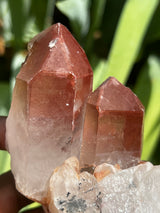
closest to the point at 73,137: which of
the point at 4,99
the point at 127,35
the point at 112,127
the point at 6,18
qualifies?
the point at 112,127

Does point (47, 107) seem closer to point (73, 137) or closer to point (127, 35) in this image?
point (73, 137)

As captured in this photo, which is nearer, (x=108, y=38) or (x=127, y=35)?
(x=127, y=35)

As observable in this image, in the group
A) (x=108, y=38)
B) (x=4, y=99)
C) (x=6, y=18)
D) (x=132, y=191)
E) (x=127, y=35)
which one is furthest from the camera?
(x=108, y=38)

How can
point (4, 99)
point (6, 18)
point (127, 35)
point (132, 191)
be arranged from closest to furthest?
point (132, 191)
point (127, 35)
point (4, 99)
point (6, 18)

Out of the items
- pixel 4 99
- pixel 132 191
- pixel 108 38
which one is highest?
pixel 132 191

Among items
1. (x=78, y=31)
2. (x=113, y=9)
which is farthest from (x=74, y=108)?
(x=113, y=9)

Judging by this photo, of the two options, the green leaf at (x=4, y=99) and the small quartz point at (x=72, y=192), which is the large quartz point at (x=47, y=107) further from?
the green leaf at (x=4, y=99)

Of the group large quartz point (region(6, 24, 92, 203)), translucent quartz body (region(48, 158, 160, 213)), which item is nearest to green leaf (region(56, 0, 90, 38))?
large quartz point (region(6, 24, 92, 203))
